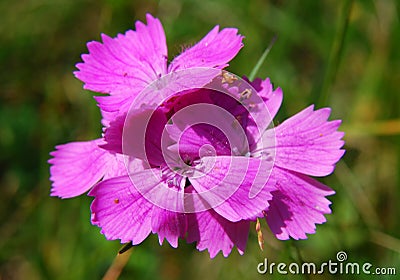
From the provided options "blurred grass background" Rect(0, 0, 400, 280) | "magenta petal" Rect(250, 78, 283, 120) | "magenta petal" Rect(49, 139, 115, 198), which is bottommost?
"blurred grass background" Rect(0, 0, 400, 280)

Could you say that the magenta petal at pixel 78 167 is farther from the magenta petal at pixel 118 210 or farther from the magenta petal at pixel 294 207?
the magenta petal at pixel 294 207

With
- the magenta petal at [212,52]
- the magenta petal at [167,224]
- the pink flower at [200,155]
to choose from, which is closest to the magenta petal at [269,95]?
the pink flower at [200,155]

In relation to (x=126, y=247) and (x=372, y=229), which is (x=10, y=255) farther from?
(x=372, y=229)

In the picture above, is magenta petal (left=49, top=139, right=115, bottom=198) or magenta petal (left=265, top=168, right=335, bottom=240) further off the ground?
magenta petal (left=265, top=168, right=335, bottom=240)

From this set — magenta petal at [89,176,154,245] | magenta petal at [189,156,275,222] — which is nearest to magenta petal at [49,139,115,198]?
magenta petal at [89,176,154,245]

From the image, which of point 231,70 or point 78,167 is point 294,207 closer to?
point 78,167

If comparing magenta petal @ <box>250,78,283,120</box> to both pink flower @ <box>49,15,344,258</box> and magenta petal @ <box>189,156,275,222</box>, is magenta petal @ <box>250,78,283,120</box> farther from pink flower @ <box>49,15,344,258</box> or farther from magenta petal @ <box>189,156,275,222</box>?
magenta petal @ <box>189,156,275,222</box>

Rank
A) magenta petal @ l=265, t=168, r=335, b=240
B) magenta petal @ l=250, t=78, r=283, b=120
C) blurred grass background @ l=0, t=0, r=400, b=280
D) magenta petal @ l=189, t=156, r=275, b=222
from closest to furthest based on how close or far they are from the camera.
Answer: magenta petal @ l=189, t=156, r=275, b=222 → magenta petal @ l=265, t=168, r=335, b=240 → magenta petal @ l=250, t=78, r=283, b=120 → blurred grass background @ l=0, t=0, r=400, b=280
